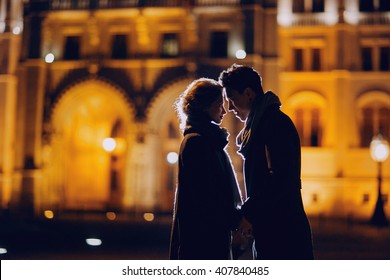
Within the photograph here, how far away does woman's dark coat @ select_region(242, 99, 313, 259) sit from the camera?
13.2 feet

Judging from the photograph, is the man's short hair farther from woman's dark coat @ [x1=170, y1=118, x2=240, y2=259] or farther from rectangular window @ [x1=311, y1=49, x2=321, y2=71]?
rectangular window @ [x1=311, y1=49, x2=321, y2=71]

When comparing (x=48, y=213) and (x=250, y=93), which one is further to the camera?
(x=48, y=213)

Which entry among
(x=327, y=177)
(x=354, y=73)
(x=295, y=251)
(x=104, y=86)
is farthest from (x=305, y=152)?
(x=295, y=251)

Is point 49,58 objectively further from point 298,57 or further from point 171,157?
point 298,57

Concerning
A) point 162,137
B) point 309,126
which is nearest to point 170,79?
point 162,137

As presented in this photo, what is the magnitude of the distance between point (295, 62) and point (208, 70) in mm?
4187

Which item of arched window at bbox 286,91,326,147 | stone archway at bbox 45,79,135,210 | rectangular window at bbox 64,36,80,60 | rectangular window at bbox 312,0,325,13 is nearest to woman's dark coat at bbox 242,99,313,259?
stone archway at bbox 45,79,135,210

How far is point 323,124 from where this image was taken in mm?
24797

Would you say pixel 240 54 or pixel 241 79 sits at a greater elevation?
pixel 240 54

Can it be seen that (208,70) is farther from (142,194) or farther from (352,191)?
(352,191)

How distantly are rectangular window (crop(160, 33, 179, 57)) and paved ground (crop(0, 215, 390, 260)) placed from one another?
9.59 meters

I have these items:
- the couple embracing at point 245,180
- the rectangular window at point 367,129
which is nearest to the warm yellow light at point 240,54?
the rectangular window at point 367,129

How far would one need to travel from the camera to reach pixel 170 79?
2439 cm

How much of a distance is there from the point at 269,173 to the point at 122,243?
914cm
